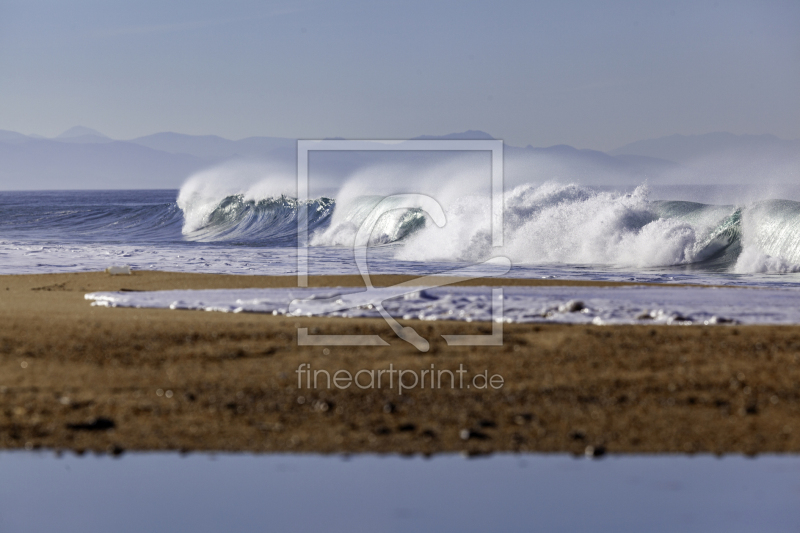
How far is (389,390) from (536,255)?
15.7m

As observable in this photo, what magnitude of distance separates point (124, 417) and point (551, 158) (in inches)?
1876

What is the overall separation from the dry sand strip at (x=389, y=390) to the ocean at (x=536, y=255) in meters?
1.22

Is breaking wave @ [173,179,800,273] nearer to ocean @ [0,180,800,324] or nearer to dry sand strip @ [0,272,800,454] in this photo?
ocean @ [0,180,800,324]

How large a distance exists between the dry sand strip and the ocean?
122cm

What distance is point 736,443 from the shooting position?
4566 mm

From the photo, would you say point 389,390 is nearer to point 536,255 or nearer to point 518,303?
point 518,303

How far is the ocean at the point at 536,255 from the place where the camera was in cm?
918

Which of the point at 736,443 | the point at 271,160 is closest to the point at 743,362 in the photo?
the point at 736,443

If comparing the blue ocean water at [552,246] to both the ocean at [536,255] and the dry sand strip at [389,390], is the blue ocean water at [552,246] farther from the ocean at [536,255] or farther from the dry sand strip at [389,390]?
the dry sand strip at [389,390]

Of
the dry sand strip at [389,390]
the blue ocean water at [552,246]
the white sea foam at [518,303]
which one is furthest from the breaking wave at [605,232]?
the dry sand strip at [389,390]

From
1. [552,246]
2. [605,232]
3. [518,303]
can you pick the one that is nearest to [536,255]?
[552,246]

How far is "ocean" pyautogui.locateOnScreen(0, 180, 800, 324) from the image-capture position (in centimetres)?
918

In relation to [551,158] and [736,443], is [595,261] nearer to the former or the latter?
[736,443]

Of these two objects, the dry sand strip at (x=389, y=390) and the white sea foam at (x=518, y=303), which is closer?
the dry sand strip at (x=389, y=390)
